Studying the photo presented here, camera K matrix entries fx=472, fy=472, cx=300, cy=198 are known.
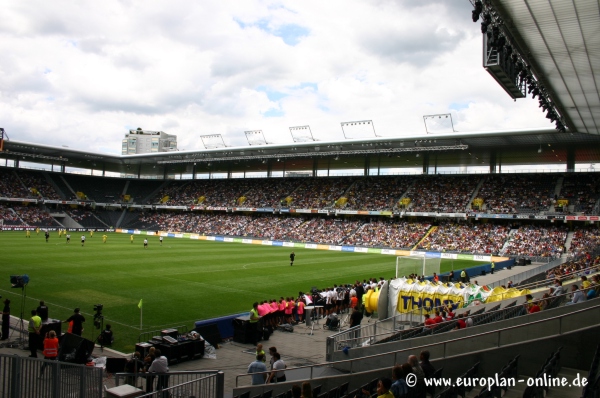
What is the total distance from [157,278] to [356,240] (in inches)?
1231

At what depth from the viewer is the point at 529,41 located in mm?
17625

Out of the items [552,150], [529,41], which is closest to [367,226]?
[552,150]

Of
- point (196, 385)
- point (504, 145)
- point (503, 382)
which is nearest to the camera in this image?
point (503, 382)

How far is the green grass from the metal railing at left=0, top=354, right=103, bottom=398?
699 centimetres

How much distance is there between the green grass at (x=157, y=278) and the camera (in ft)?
61.8

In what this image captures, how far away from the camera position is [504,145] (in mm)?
47625

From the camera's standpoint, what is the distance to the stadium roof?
627 inches

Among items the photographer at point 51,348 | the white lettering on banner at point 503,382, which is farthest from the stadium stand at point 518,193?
the photographer at point 51,348

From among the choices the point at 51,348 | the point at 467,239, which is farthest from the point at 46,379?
the point at 467,239

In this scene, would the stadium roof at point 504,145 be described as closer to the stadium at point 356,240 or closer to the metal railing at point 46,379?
the stadium at point 356,240

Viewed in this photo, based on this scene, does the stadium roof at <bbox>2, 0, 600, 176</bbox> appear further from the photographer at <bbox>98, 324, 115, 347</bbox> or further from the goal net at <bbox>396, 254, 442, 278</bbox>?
the photographer at <bbox>98, 324, 115, 347</bbox>

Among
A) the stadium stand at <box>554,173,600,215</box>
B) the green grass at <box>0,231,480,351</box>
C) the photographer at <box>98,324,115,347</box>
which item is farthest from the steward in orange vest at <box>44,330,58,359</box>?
the stadium stand at <box>554,173,600,215</box>

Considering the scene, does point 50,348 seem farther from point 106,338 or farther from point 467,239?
point 467,239

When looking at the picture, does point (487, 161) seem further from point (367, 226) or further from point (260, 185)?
point (260, 185)
